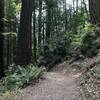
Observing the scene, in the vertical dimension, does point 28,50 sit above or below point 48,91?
above

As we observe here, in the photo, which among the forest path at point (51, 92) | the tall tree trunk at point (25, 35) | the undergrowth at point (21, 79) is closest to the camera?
the forest path at point (51, 92)

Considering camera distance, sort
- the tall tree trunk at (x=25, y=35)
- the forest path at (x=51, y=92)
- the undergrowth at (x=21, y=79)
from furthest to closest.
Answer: the tall tree trunk at (x=25, y=35) → the undergrowth at (x=21, y=79) → the forest path at (x=51, y=92)

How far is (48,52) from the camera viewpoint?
20844 mm

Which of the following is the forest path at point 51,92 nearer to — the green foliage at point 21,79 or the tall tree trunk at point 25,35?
the green foliage at point 21,79

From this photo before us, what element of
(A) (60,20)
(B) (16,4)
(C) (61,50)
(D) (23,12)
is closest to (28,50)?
(D) (23,12)

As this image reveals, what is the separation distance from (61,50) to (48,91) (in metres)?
11.6

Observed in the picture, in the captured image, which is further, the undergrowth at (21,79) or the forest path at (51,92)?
the undergrowth at (21,79)

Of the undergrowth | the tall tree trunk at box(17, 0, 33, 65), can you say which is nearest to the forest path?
the undergrowth

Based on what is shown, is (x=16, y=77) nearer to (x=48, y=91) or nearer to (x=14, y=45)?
(x=48, y=91)

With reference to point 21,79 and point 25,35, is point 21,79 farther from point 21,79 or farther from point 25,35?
point 25,35

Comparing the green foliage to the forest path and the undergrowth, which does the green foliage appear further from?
the forest path

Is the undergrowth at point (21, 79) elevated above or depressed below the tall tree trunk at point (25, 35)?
below

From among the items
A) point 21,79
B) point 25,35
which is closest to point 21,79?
point 21,79

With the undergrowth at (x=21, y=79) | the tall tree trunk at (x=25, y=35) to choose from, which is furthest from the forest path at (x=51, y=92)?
the tall tree trunk at (x=25, y=35)
